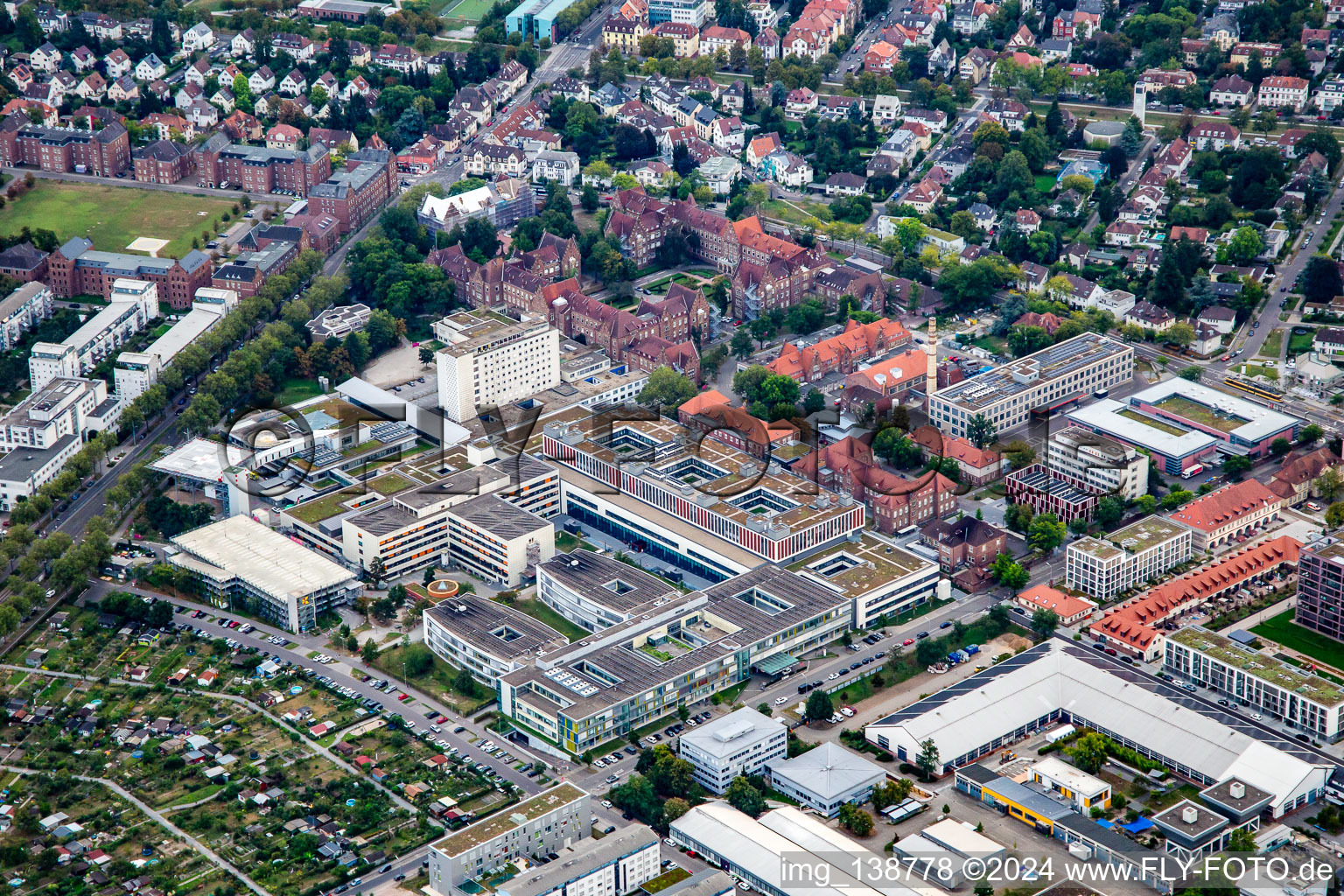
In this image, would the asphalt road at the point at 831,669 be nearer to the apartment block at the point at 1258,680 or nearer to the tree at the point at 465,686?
the tree at the point at 465,686

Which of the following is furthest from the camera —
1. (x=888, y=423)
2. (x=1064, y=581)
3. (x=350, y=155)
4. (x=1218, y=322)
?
(x=350, y=155)

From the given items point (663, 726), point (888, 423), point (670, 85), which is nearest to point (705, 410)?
point (888, 423)

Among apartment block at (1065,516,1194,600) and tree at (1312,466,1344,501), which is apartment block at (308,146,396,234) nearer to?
apartment block at (1065,516,1194,600)

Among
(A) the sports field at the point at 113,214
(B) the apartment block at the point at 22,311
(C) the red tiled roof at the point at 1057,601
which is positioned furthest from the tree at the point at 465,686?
(A) the sports field at the point at 113,214

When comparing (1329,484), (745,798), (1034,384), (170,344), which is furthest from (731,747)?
(170,344)

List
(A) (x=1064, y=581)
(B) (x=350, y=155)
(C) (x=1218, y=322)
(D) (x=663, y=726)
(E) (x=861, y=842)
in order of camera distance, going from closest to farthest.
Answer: (E) (x=861, y=842)
(D) (x=663, y=726)
(A) (x=1064, y=581)
(C) (x=1218, y=322)
(B) (x=350, y=155)

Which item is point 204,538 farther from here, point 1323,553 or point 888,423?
point 1323,553

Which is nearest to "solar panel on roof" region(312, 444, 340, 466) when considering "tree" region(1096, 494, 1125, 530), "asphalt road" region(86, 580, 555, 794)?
"asphalt road" region(86, 580, 555, 794)
